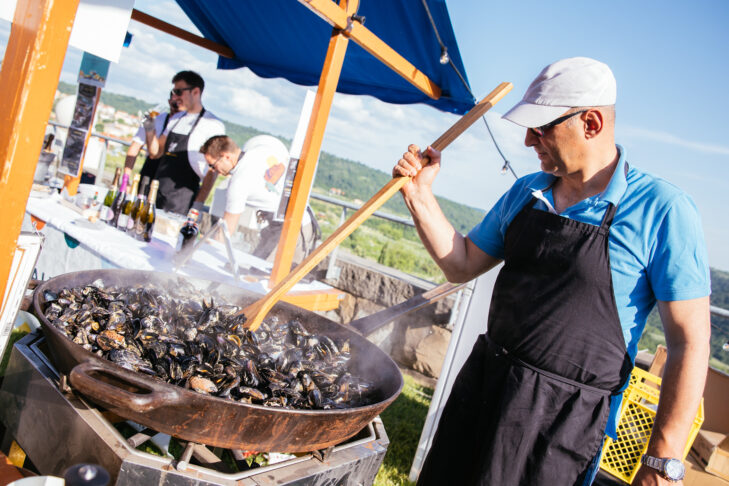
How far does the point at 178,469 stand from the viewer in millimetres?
1219

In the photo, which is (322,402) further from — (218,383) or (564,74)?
(564,74)

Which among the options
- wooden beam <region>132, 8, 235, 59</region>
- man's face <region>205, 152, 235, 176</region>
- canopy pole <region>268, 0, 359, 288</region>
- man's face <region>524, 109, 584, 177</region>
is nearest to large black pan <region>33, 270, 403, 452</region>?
man's face <region>524, 109, 584, 177</region>

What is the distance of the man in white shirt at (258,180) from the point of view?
3.60 m

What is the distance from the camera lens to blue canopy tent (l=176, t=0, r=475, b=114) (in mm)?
3992

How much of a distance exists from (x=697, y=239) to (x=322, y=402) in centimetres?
130

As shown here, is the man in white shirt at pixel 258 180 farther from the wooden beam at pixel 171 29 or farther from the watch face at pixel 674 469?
the watch face at pixel 674 469

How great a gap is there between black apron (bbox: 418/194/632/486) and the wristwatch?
7.3 inches

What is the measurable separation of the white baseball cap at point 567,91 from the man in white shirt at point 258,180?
2180mm

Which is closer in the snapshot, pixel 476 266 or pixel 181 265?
pixel 476 266

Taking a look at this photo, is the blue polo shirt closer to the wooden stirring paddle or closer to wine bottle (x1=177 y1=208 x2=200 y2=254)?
the wooden stirring paddle

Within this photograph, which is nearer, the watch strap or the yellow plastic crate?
the watch strap

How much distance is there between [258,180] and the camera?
12.2 feet

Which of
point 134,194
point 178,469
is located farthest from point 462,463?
point 134,194

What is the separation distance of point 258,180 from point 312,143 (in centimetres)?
81
